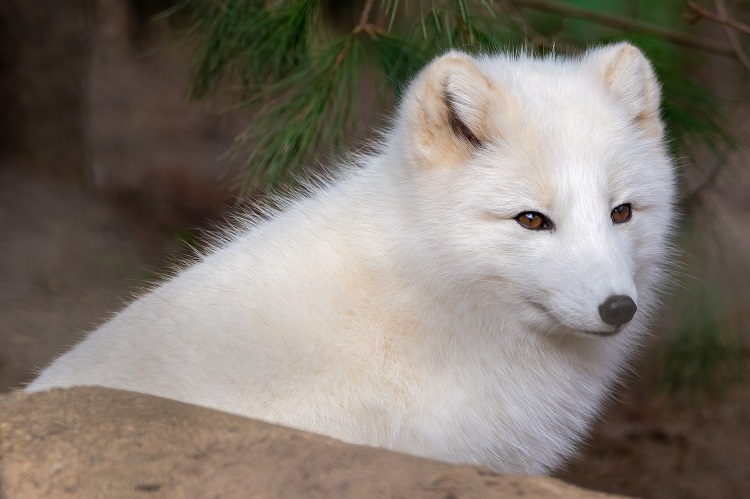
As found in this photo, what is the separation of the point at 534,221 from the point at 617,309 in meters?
0.31

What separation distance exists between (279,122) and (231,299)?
3.24 feet

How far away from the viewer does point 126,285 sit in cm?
487

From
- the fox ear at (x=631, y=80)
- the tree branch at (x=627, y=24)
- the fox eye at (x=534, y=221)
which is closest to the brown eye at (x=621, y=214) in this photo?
the fox eye at (x=534, y=221)

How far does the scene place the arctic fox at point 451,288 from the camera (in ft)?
6.90

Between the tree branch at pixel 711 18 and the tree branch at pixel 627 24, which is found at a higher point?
the tree branch at pixel 711 18

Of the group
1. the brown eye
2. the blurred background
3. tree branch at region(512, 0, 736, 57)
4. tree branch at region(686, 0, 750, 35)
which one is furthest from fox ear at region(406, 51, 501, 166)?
tree branch at region(512, 0, 736, 57)

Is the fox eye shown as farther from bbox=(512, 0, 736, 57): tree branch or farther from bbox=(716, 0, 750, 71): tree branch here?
bbox=(512, 0, 736, 57): tree branch

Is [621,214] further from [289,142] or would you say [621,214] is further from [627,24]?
[627,24]

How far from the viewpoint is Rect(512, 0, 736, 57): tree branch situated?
3.40 m

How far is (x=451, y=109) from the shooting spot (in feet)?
7.55

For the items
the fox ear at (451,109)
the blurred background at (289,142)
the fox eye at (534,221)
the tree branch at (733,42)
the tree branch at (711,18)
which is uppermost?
the tree branch at (711,18)

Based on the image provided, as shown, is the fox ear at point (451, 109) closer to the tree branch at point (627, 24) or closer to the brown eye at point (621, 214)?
the brown eye at point (621, 214)

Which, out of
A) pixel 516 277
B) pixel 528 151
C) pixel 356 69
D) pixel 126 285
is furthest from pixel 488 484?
pixel 126 285

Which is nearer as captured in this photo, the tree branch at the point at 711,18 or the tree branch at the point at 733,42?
the tree branch at the point at 711,18
